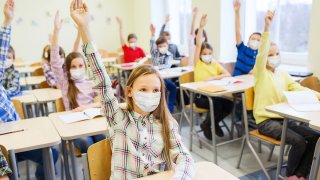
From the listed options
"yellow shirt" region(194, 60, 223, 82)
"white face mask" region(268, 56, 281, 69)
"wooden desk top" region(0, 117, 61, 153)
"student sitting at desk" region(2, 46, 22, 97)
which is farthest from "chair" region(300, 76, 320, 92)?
"student sitting at desk" region(2, 46, 22, 97)

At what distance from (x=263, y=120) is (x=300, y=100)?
33 centimetres

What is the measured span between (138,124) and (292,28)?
3520 millimetres

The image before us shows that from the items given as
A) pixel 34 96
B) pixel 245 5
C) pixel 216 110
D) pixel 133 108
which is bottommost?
pixel 216 110

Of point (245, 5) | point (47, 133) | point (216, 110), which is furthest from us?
point (245, 5)

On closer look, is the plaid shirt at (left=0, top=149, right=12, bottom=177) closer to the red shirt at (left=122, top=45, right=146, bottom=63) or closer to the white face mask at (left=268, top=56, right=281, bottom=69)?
the white face mask at (left=268, top=56, right=281, bottom=69)

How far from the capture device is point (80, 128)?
1.93 m

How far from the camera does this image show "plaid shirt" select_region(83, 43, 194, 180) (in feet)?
4.42

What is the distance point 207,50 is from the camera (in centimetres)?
351

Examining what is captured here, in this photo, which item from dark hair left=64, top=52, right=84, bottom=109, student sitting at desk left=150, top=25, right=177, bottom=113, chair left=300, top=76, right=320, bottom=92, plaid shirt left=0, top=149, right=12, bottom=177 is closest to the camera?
plaid shirt left=0, top=149, right=12, bottom=177

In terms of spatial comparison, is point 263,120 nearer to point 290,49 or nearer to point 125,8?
point 290,49

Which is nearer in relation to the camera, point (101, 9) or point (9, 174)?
point (9, 174)

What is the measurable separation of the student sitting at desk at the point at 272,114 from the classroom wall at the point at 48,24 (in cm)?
537

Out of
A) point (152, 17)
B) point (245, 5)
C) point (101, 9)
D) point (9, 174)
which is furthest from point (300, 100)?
point (101, 9)

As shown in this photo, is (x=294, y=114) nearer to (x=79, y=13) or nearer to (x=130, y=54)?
(x=79, y=13)
